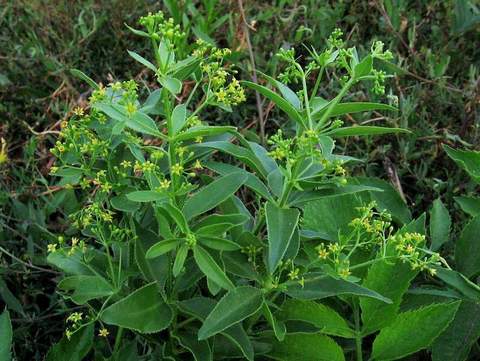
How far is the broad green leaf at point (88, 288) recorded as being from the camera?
113 centimetres

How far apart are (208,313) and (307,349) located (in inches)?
7.6

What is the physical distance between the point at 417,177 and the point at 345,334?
59 centimetres

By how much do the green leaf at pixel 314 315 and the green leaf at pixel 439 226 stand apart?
0.27m

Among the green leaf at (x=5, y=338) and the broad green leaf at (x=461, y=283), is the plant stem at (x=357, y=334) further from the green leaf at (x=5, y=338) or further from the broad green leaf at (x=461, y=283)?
the green leaf at (x=5, y=338)

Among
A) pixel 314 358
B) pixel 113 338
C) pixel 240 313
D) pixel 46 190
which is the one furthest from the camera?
pixel 46 190

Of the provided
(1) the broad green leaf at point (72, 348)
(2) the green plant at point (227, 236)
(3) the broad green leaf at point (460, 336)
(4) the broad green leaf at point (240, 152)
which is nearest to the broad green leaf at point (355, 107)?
(2) the green plant at point (227, 236)

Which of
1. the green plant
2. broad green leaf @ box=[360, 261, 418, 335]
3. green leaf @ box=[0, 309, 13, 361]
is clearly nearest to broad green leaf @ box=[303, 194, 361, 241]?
the green plant

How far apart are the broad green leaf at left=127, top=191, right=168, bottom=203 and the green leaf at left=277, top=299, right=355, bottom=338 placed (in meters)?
0.29

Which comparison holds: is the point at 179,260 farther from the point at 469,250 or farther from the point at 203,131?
the point at 469,250

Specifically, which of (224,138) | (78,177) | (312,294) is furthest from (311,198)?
(78,177)

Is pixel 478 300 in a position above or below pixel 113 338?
above

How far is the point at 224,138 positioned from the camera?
1275 mm

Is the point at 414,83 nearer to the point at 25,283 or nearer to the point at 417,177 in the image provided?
the point at 417,177

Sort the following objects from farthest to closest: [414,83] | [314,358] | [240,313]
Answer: [414,83] → [314,358] → [240,313]
